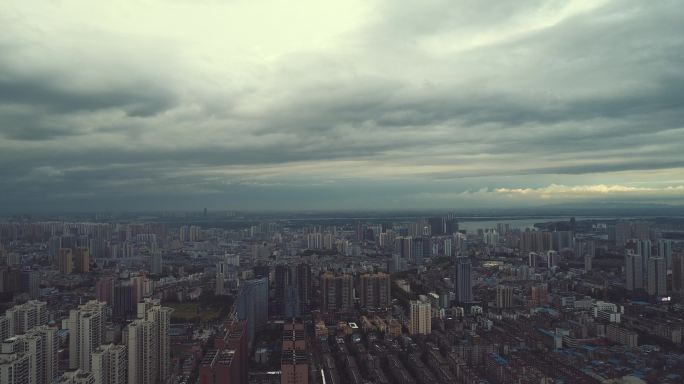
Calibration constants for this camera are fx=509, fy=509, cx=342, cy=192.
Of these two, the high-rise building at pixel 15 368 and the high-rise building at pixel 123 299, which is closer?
the high-rise building at pixel 15 368

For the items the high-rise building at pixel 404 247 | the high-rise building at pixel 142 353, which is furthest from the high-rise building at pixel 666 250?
the high-rise building at pixel 142 353

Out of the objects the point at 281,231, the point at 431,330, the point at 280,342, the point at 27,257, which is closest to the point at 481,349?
the point at 431,330

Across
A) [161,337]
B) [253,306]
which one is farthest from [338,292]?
[161,337]

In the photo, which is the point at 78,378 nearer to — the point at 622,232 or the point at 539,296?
the point at 539,296

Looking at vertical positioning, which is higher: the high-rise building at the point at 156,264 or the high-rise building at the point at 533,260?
the high-rise building at the point at 156,264

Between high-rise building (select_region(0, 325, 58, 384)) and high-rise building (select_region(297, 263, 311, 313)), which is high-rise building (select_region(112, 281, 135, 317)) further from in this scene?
high-rise building (select_region(297, 263, 311, 313))

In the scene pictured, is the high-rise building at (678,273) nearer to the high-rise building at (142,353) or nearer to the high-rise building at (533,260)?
the high-rise building at (533,260)
